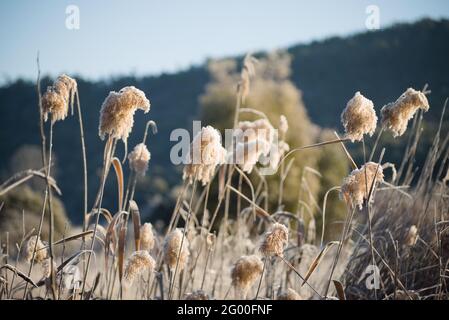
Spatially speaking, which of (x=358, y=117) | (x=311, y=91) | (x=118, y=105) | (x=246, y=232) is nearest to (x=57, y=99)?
(x=118, y=105)

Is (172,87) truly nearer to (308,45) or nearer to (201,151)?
(308,45)

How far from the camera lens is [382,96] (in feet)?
115

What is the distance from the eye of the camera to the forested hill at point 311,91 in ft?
116

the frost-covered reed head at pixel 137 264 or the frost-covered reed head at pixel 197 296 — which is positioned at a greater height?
the frost-covered reed head at pixel 137 264

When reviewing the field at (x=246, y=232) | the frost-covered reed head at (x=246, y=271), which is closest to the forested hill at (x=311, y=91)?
the field at (x=246, y=232)

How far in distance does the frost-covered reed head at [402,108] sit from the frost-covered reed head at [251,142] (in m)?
0.69

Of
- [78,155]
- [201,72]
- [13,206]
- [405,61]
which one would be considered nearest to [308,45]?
[201,72]

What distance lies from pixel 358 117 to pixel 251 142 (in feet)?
2.28

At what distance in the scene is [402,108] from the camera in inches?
61.2

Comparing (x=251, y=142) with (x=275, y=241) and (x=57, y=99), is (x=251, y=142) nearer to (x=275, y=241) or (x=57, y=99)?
(x=275, y=241)

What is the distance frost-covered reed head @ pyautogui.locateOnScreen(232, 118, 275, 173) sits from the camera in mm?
2129

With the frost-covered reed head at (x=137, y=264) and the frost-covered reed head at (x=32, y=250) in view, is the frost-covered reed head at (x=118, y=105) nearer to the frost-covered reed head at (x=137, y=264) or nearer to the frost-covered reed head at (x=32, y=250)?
the frost-covered reed head at (x=137, y=264)

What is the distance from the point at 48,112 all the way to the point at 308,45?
53.6 metres

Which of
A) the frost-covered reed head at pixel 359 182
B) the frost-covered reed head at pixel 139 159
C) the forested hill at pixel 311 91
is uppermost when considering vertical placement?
the forested hill at pixel 311 91
